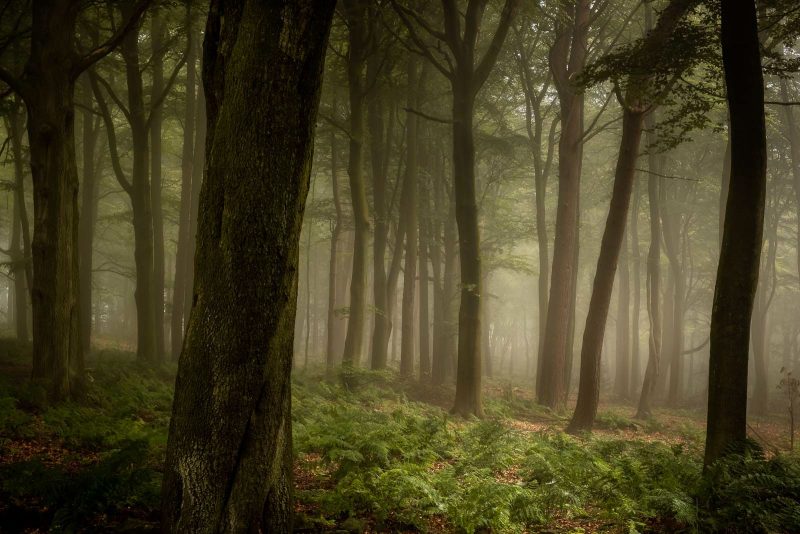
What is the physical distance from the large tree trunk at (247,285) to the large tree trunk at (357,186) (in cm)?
1027

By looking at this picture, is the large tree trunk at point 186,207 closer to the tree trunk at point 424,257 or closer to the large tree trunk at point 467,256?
the tree trunk at point 424,257

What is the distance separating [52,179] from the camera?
762 cm

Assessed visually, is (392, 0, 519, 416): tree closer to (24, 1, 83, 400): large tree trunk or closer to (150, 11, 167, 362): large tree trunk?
(24, 1, 83, 400): large tree trunk

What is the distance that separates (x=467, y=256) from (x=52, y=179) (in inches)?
329

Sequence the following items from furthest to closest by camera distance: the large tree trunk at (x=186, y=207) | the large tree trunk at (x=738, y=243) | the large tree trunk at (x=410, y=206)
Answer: the large tree trunk at (x=410, y=206)
the large tree trunk at (x=186, y=207)
the large tree trunk at (x=738, y=243)

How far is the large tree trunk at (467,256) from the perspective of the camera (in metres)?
12.1

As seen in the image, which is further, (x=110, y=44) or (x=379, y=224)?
(x=379, y=224)

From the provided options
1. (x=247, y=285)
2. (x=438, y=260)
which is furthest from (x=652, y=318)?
(x=247, y=285)

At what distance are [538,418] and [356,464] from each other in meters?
9.51

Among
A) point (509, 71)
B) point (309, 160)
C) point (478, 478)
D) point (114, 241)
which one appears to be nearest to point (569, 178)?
point (509, 71)

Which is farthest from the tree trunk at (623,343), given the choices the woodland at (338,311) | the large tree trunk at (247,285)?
the large tree trunk at (247,285)

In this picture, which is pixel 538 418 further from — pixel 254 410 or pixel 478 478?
pixel 254 410

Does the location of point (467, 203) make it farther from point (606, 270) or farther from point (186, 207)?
point (186, 207)

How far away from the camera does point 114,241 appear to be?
3086cm
